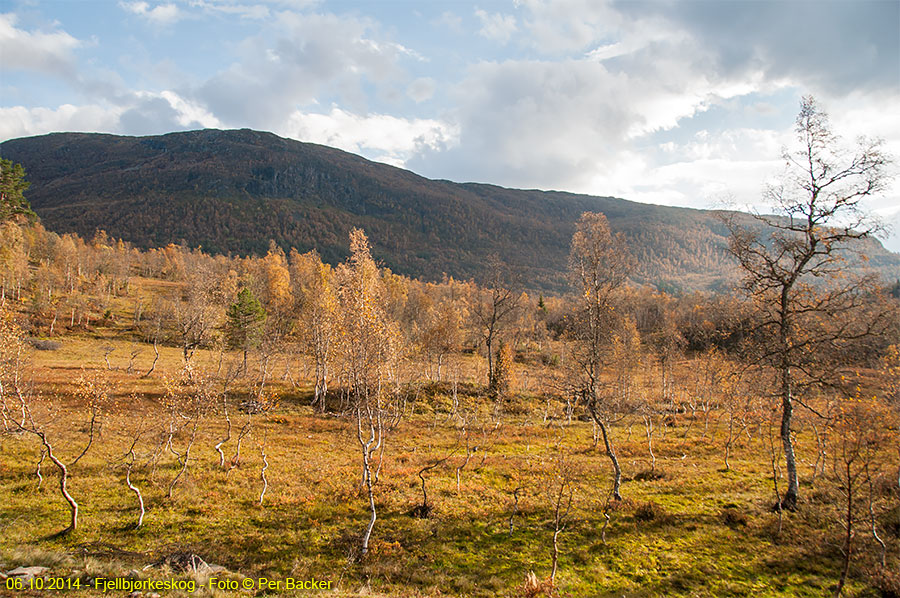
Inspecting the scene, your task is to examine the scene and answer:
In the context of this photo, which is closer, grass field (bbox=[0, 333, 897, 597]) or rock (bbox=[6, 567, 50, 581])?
rock (bbox=[6, 567, 50, 581])

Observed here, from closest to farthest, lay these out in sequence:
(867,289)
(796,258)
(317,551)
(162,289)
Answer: (317,551), (867,289), (796,258), (162,289)

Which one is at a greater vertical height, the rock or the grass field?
the rock

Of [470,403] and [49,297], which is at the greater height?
[49,297]

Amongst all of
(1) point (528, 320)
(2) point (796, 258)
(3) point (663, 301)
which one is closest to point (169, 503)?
(2) point (796, 258)

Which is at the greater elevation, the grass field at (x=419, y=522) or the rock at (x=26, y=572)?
the rock at (x=26, y=572)

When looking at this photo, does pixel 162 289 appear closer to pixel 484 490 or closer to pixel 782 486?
pixel 484 490

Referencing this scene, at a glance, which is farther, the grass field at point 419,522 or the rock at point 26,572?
the grass field at point 419,522

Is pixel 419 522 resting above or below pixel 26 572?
below

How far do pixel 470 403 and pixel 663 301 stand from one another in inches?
4927

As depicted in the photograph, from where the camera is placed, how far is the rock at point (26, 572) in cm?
947

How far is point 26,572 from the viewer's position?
970cm

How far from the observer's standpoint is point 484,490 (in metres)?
21.0

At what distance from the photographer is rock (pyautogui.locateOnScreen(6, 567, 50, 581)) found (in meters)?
9.47

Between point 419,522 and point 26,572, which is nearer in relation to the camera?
point 26,572
